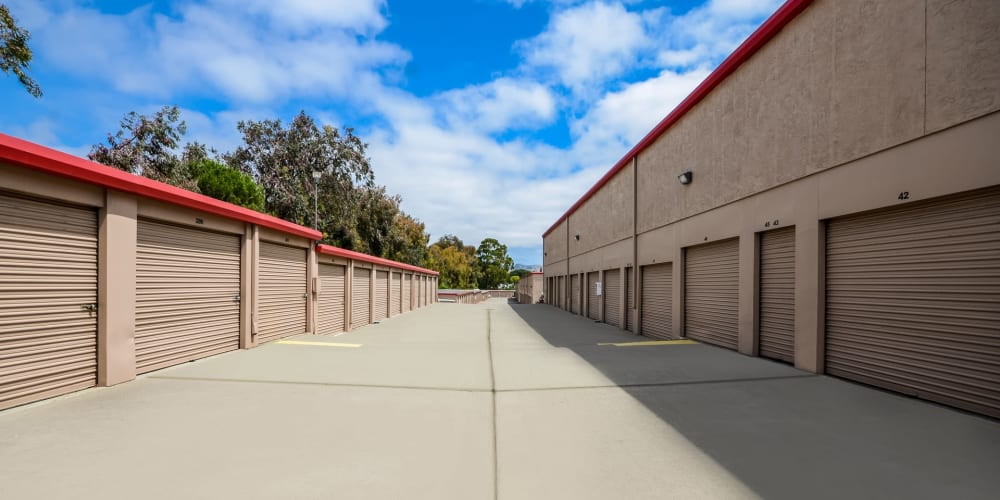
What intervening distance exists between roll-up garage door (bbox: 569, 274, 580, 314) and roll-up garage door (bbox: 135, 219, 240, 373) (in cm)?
1804

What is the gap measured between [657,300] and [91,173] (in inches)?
517

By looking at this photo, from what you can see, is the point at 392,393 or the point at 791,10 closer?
the point at 392,393

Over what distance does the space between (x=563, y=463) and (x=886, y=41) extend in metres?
7.39

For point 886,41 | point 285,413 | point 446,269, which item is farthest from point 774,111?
point 446,269

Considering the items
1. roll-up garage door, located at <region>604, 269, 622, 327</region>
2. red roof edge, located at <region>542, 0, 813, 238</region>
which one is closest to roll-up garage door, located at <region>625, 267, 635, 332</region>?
roll-up garage door, located at <region>604, 269, 622, 327</region>

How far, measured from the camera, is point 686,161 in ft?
35.6

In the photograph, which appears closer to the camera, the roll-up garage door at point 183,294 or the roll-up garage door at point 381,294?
the roll-up garage door at point 183,294

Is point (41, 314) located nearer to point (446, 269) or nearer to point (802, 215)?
point (802, 215)

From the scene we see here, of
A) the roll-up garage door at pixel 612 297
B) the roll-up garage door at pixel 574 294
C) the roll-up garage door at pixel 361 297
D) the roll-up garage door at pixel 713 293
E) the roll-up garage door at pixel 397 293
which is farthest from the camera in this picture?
the roll-up garage door at pixel 574 294

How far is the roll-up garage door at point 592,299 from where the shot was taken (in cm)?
1859

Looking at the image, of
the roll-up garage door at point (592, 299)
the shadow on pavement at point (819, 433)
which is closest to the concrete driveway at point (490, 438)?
the shadow on pavement at point (819, 433)

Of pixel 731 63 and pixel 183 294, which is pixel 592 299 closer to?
pixel 731 63

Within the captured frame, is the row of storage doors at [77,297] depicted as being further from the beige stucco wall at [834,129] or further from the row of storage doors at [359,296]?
the beige stucco wall at [834,129]

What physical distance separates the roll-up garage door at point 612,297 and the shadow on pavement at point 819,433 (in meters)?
8.87
